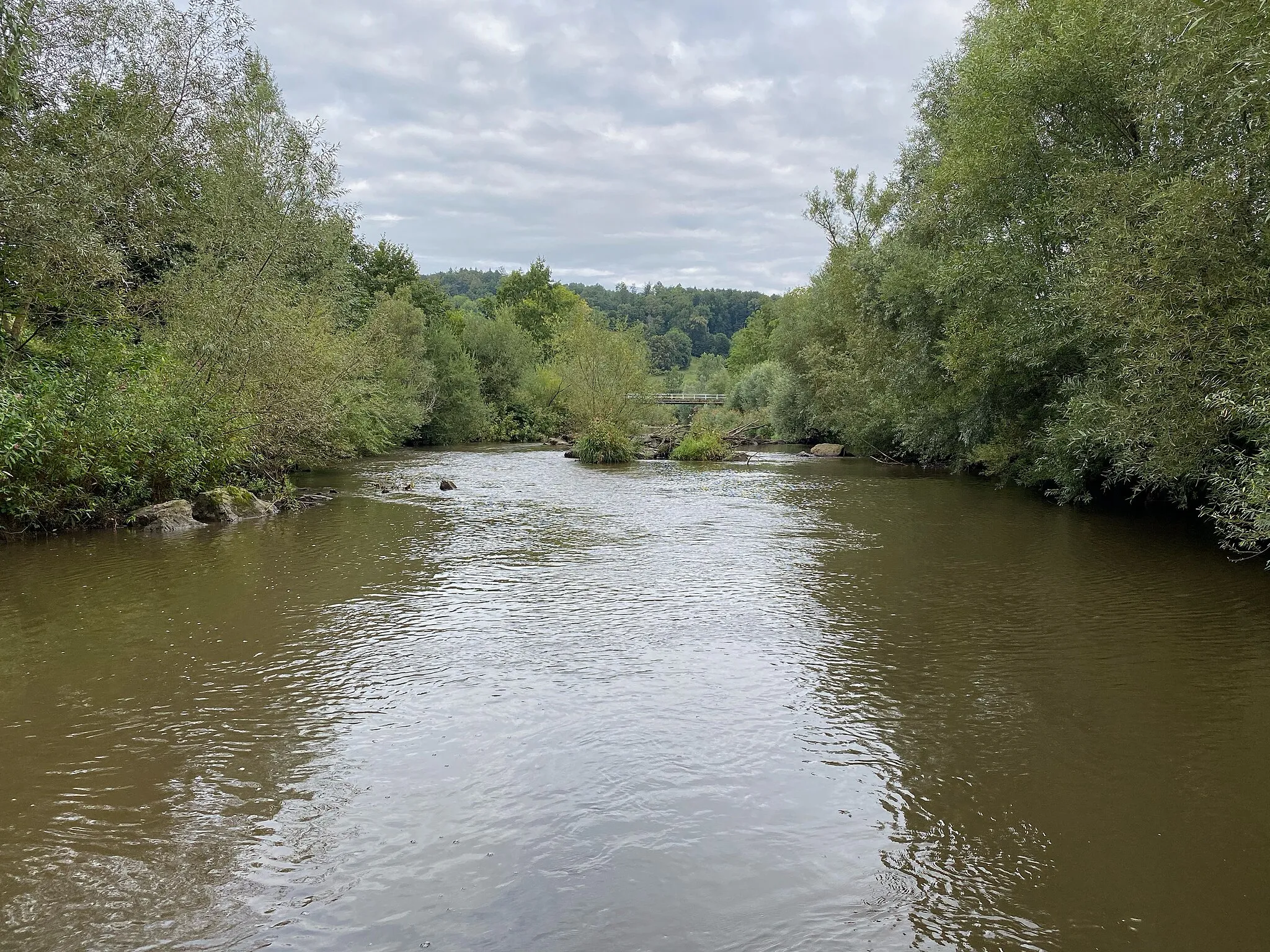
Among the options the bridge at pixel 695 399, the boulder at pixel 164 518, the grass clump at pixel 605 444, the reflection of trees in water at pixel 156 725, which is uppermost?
the bridge at pixel 695 399

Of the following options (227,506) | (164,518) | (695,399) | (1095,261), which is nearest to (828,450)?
(1095,261)

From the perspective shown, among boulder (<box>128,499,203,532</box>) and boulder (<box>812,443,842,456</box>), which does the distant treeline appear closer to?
boulder (<box>128,499,203,532</box>)

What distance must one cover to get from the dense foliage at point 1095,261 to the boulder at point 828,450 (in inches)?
449

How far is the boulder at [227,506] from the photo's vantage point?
59.8 feet

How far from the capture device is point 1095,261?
1370 cm

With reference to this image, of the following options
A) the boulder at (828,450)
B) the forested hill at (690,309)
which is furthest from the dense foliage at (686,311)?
the boulder at (828,450)

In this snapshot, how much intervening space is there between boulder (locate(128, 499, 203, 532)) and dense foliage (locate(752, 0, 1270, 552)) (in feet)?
57.3

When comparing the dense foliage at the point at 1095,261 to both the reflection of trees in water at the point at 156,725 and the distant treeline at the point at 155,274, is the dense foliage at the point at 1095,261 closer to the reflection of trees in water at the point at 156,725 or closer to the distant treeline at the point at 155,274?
the reflection of trees in water at the point at 156,725

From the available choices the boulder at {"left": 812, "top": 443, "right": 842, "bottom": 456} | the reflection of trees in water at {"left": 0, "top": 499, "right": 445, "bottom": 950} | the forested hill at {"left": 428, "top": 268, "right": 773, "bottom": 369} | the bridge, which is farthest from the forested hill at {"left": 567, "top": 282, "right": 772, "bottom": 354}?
the reflection of trees in water at {"left": 0, "top": 499, "right": 445, "bottom": 950}

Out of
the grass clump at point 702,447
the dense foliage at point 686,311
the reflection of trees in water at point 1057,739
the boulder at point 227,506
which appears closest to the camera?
the reflection of trees in water at point 1057,739

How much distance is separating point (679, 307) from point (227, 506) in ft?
468

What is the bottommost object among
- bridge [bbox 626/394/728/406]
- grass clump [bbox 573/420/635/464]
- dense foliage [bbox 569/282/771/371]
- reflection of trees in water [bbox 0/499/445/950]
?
reflection of trees in water [bbox 0/499/445/950]

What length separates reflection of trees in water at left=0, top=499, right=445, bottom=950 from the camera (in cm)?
441

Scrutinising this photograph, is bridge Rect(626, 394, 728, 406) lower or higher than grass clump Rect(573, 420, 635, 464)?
higher
